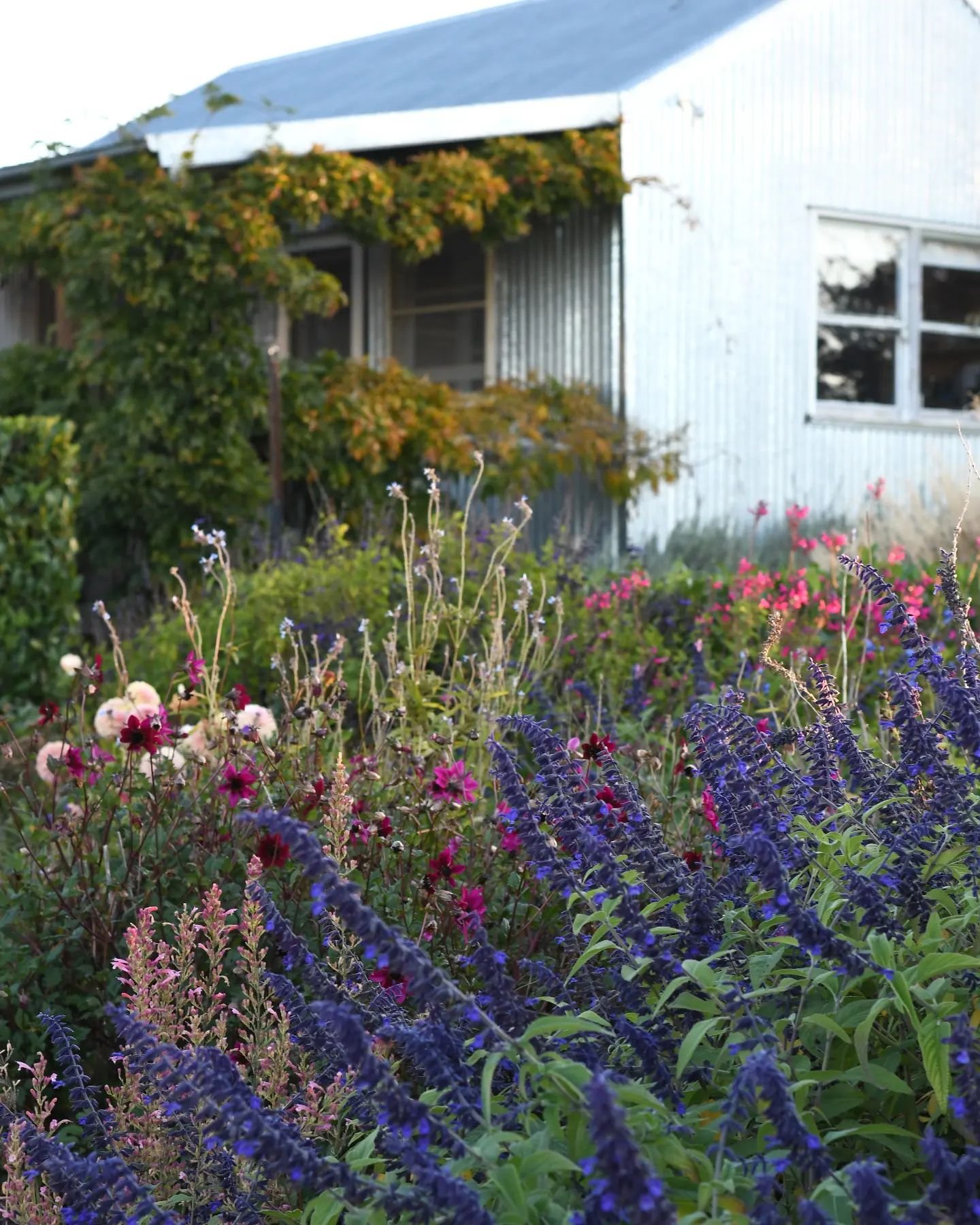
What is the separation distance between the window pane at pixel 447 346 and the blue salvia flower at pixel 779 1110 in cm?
1150

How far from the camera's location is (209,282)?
10648 mm

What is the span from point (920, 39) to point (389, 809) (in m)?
11.0

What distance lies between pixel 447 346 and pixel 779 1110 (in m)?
11.9

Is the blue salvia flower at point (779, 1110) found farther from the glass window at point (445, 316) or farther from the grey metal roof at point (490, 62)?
the glass window at point (445, 316)

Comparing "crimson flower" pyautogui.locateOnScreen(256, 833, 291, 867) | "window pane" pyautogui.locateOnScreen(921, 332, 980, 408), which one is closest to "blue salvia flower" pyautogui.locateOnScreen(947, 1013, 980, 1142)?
"crimson flower" pyautogui.locateOnScreen(256, 833, 291, 867)

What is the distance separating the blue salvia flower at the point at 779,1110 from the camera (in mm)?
1598

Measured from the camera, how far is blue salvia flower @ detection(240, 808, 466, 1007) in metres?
1.69

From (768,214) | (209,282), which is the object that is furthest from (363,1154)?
(768,214)

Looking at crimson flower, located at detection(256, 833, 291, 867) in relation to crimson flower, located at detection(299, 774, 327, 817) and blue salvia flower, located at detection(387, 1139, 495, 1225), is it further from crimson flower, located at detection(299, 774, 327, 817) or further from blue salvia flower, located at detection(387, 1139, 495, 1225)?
blue salvia flower, located at detection(387, 1139, 495, 1225)

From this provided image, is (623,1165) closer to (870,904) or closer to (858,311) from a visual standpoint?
(870,904)

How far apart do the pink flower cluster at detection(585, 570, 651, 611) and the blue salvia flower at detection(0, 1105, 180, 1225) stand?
5443mm

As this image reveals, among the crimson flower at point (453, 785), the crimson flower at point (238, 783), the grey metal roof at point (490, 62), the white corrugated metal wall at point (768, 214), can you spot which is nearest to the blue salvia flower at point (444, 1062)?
the crimson flower at point (238, 783)

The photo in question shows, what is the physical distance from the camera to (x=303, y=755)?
4352mm

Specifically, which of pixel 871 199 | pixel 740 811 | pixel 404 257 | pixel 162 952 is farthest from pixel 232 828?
pixel 871 199
